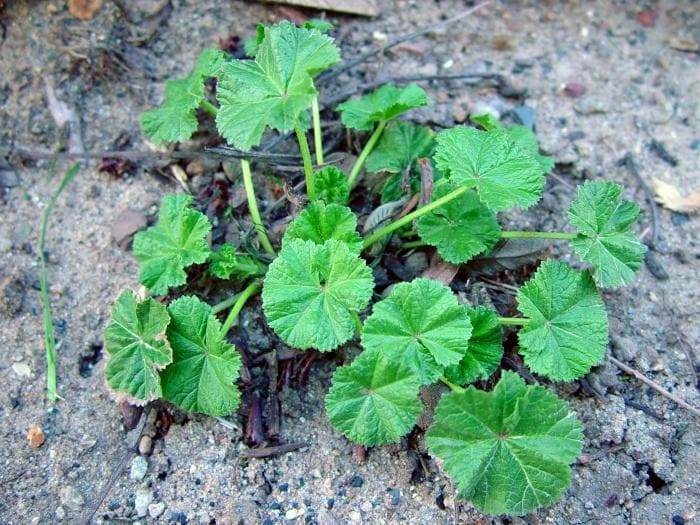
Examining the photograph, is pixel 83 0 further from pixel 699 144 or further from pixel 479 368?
pixel 699 144

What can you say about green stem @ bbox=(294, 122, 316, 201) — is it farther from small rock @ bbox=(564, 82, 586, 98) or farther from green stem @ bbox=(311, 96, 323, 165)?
small rock @ bbox=(564, 82, 586, 98)

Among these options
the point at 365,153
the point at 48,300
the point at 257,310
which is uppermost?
the point at 365,153

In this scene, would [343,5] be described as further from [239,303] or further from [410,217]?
[239,303]

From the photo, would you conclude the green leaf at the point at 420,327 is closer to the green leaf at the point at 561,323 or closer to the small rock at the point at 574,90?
the green leaf at the point at 561,323

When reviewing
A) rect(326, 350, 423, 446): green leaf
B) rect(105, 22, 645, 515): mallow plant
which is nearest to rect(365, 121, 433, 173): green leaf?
rect(105, 22, 645, 515): mallow plant

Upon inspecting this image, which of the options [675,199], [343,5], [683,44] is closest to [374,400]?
[675,199]
